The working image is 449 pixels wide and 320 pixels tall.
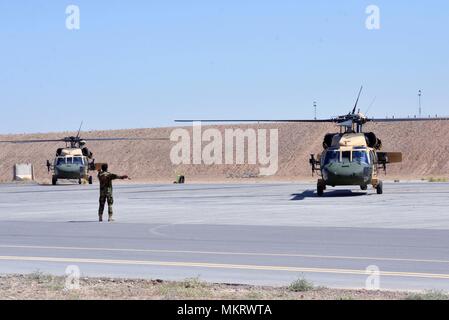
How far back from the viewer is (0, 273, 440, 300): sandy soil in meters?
10.0

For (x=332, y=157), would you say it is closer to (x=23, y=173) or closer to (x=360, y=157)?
(x=360, y=157)

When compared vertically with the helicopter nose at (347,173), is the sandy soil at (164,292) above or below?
below

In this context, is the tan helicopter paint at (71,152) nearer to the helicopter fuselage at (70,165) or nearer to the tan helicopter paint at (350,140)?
the helicopter fuselage at (70,165)

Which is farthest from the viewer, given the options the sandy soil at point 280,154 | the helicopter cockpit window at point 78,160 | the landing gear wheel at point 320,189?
the sandy soil at point 280,154

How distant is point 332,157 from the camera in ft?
121

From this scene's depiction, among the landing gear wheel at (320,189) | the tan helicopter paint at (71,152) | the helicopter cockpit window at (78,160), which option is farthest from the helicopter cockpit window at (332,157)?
the tan helicopter paint at (71,152)

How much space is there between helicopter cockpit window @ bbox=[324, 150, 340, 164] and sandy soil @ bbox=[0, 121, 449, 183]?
155 ft

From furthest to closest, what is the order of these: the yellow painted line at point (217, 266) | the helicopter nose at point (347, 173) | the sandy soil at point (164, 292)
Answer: the helicopter nose at point (347, 173), the yellow painted line at point (217, 266), the sandy soil at point (164, 292)

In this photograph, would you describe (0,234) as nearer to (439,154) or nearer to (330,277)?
(330,277)

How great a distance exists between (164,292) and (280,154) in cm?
10330

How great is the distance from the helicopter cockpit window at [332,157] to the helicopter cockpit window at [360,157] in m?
0.66

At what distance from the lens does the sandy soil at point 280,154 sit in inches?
3792

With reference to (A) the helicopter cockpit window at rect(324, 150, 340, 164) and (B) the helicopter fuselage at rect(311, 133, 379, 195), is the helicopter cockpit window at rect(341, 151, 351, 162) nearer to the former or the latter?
(B) the helicopter fuselage at rect(311, 133, 379, 195)
